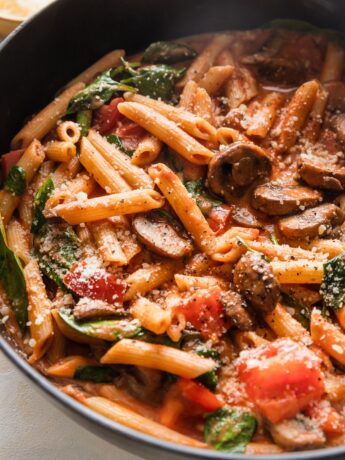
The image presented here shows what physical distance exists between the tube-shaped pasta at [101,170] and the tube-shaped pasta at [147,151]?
0.57 feet

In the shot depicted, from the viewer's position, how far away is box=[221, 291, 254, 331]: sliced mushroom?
3.12 metres

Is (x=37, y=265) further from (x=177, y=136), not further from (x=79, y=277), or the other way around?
(x=177, y=136)

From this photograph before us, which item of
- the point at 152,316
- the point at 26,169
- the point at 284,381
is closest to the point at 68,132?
the point at 26,169

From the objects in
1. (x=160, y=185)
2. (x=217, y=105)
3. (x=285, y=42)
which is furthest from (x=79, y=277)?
(x=285, y=42)

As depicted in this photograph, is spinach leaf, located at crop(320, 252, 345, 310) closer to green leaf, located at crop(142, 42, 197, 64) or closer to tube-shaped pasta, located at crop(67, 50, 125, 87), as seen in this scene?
green leaf, located at crop(142, 42, 197, 64)

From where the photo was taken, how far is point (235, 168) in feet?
11.9

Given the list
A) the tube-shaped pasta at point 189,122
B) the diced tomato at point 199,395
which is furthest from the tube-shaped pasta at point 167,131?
the diced tomato at point 199,395

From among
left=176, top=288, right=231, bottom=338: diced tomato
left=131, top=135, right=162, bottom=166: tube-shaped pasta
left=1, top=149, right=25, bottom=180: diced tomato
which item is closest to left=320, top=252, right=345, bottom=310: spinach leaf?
left=176, top=288, right=231, bottom=338: diced tomato

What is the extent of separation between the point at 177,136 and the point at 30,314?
51.0 inches

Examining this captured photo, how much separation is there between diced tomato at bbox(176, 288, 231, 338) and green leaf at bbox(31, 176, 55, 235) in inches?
37.3

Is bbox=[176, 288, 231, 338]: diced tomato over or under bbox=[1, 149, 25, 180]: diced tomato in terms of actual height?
under

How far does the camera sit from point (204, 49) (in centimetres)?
452

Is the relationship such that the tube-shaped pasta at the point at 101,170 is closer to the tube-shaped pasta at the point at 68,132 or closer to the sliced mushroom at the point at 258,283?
the tube-shaped pasta at the point at 68,132

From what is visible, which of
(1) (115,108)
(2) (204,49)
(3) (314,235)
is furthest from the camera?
(2) (204,49)
